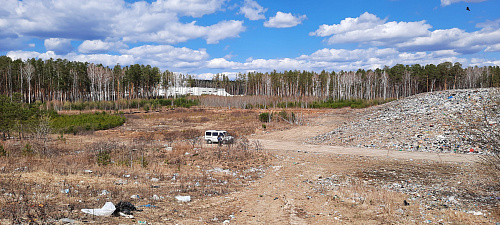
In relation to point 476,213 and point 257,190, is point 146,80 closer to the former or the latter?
point 257,190

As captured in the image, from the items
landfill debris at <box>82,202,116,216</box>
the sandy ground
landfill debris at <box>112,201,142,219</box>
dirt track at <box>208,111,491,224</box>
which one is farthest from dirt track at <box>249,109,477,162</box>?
landfill debris at <box>82,202,116,216</box>

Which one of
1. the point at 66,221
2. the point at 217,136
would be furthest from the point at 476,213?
the point at 217,136

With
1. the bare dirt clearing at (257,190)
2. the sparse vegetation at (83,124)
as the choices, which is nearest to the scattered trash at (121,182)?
the bare dirt clearing at (257,190)

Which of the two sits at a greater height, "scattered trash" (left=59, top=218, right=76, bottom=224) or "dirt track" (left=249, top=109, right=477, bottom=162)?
"scattered trash" (left=59, top=218, right=76, bottom=224)

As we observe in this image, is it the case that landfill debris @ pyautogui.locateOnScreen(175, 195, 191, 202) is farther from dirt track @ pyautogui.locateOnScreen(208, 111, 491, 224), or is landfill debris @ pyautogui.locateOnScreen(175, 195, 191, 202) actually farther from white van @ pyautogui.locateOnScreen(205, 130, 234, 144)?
white van @ pyautogui.locateOnScreen(205, 130, 234, 144)

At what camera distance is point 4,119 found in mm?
27891

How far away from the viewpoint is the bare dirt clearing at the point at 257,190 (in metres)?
9.47

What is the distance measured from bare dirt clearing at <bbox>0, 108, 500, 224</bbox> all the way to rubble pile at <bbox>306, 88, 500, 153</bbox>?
306 centimetres

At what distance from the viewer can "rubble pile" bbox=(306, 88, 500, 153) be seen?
24.6 m

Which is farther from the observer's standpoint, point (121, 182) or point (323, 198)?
point (121, 182)

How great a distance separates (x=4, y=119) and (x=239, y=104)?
223 ft

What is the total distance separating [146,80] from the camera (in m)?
101

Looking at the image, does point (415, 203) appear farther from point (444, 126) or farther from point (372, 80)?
point (372, 80)

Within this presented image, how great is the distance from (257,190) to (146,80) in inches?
3764
